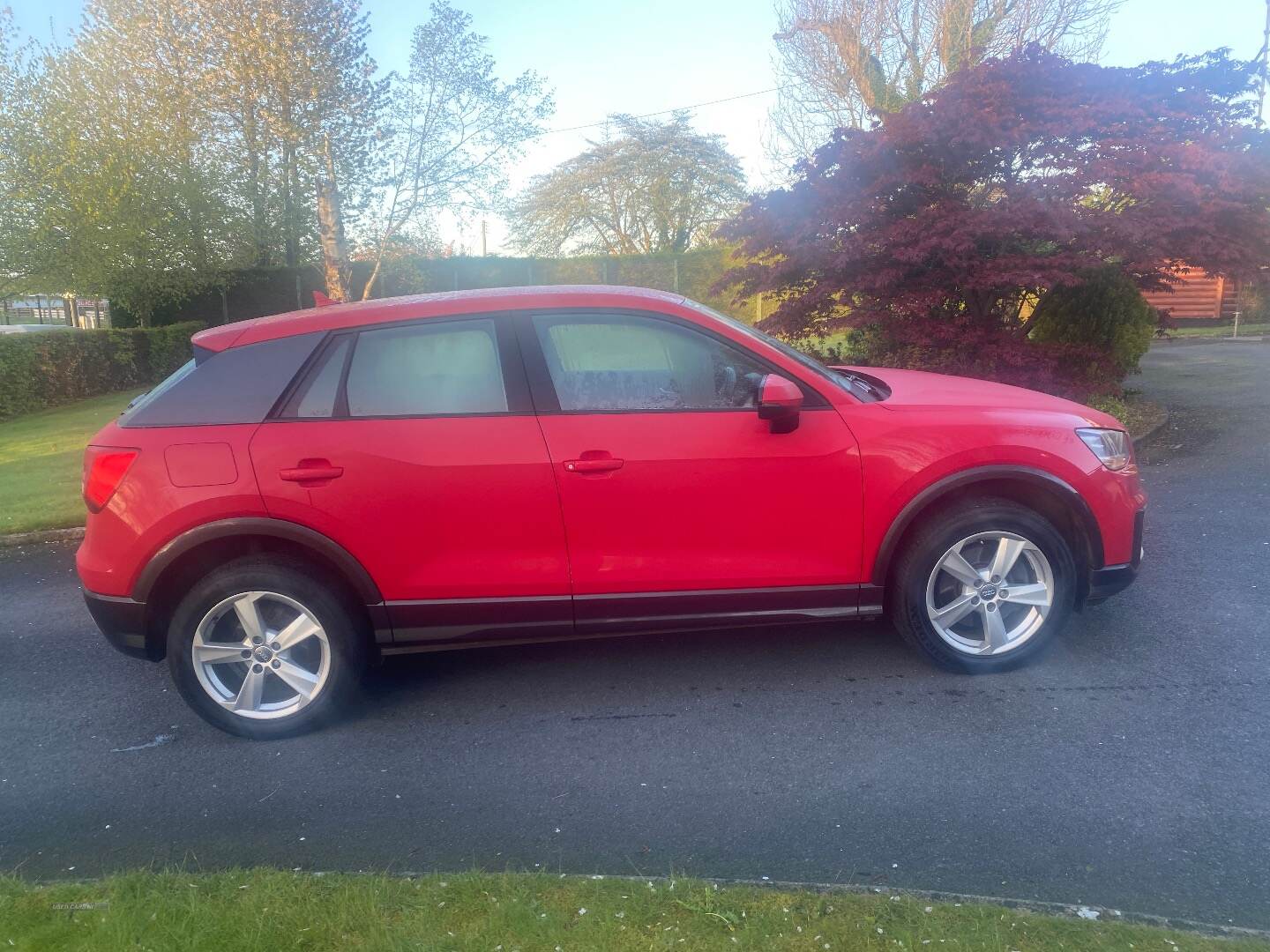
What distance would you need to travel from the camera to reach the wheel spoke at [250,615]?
405 cm

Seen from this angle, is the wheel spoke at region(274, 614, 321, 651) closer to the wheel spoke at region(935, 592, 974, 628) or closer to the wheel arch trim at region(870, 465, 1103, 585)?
the wheel arch trim at region(870, 465, 1103, 585)

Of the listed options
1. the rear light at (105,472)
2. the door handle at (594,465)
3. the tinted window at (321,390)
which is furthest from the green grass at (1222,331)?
the rear light at (105,472)

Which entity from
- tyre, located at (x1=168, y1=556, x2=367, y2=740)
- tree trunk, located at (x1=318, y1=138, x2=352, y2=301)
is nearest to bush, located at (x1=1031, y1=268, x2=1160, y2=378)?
tyre, located at (x1=168, y1=556, x2=367, y2=740)

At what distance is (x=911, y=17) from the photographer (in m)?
19.2

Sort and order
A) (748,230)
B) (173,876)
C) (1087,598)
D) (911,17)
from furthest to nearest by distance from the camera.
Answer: (911,17) < (748,230) < (1087,598) < (173,876)

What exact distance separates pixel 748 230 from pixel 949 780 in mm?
8053

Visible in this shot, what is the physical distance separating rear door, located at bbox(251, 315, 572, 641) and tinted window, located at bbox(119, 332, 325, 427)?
0.09 meters

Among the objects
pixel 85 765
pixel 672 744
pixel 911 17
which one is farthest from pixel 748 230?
pixel 911 17

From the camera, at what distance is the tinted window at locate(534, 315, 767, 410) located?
418 centimetres

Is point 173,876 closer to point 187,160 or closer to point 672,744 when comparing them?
point 672,744

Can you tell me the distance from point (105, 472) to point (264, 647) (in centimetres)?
97

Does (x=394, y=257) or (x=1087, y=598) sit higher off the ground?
(x=394, y=257)

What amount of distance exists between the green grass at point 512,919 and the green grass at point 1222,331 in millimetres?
21324

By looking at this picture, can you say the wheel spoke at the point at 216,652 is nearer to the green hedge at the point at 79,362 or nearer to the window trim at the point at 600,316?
the window trim at the point at 600,316
